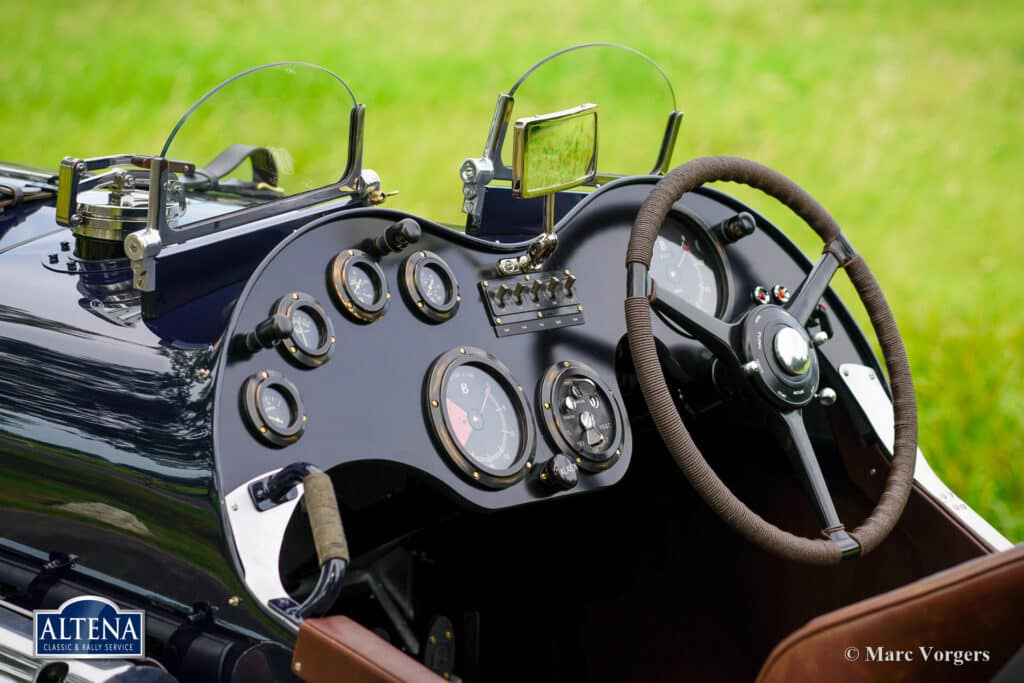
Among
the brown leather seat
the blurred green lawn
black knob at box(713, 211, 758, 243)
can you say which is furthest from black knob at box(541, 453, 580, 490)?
the blurred green lawn

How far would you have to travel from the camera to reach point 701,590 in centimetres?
286

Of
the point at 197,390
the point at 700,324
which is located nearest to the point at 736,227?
the point at 700,324

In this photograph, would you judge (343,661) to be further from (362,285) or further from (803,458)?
(803,458)

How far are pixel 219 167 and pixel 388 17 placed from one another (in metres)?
7.42

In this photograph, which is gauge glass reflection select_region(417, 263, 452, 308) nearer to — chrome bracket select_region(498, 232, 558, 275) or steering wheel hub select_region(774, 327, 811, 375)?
chrome bracket select_region(498, 232, 558, 275)

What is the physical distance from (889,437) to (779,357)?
0.45 m

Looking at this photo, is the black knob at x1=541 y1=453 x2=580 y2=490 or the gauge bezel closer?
the black knob at x1=541 y1=453 x2=580 y2=490

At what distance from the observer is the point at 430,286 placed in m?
2.17

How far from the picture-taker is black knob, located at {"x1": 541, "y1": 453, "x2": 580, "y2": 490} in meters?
2.14

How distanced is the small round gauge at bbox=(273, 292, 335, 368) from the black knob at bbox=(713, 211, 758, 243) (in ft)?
3.40

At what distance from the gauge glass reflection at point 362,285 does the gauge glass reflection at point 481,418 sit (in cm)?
21

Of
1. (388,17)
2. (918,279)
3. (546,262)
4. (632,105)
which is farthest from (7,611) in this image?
(388,17)

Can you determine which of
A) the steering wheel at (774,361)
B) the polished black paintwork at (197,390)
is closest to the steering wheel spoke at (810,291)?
the steering wheel at (774,361)

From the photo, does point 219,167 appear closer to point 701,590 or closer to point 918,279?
point 701,590
